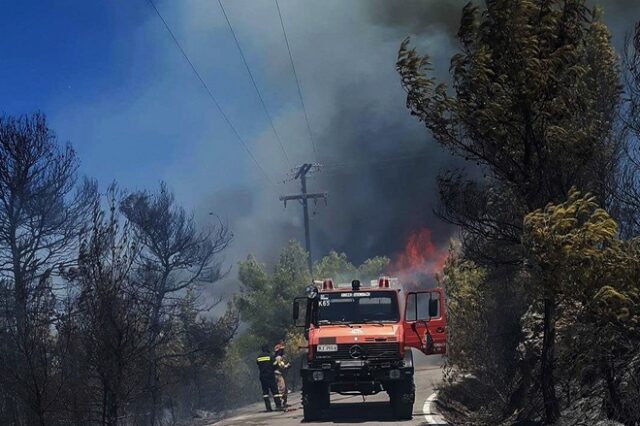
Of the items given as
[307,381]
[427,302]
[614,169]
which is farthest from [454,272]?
[614,169]

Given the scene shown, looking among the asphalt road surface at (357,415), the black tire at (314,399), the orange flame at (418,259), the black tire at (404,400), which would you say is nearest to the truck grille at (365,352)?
the black tire at (404,400)

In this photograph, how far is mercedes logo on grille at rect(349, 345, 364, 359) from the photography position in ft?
42.1

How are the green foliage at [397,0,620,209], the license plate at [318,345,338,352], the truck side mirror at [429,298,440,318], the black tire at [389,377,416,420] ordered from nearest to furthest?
the green foliage at [397,0,620,209] < the truck side mirror at [429,298,440,318] < the black tire at [389,377,416,420] < the license plate at [318,345,338,352]

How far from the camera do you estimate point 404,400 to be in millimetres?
12531

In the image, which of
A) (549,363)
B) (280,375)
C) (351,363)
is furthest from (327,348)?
(549,363)

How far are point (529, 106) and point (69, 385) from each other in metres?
8.22

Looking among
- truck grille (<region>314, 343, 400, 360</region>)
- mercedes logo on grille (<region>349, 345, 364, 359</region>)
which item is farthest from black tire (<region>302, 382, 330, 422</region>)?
mercedes logo on grille (<region>349, 345, 364, 359</region>)

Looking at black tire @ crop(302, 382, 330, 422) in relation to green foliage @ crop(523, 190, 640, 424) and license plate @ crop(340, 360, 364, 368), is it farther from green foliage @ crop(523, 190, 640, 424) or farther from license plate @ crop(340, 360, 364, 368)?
green foliage @ crop(523, 190, 640, 424)

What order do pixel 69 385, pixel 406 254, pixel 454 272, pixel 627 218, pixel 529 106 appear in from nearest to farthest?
pixel 529 106 → pixel 627 218 → pixel 69 385 → pixel 454 272 → pixel 406 254

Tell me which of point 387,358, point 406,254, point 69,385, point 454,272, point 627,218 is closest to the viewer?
point 627,218

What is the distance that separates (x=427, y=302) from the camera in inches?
510

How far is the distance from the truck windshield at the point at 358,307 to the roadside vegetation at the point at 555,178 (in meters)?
3.61

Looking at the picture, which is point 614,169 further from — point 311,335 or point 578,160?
point 311,335

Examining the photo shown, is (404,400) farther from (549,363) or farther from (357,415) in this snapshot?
(549,363)
